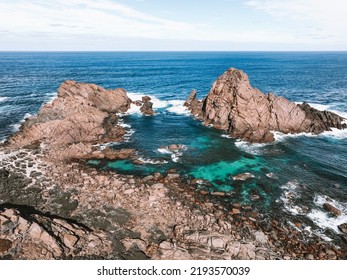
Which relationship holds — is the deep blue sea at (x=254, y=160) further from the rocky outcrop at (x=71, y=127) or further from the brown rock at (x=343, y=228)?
the rocky outcrop at (x=71, y=127)

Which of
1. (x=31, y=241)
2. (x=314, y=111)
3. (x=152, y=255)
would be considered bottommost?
(x=152, y=255)

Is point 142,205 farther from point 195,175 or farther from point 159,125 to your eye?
point 159,125

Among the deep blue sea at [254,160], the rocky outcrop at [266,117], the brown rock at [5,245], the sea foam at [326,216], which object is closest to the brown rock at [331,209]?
the sea foam at [326,216]

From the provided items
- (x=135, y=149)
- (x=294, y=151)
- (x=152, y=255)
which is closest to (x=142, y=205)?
(x=152, y=255)

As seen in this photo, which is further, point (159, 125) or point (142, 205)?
point (159, 125)

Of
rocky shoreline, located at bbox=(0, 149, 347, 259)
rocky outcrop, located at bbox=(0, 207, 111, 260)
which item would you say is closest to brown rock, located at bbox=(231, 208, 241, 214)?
rocky shoreline, located at bbox=(0, 149, 347, 259)

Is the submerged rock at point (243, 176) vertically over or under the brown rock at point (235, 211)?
over
